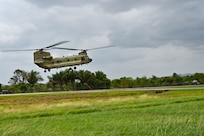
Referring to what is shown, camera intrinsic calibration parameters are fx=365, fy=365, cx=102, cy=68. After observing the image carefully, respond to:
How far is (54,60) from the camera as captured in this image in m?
63.2

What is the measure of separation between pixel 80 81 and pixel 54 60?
29.9 meters

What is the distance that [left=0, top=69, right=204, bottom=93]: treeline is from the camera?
90688 millimetres

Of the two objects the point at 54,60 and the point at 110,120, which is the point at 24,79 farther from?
the point at 110,120

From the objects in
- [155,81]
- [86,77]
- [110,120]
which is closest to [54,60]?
[86,77]

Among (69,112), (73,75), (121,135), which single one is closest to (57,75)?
(73,75)

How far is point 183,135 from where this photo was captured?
7.29m

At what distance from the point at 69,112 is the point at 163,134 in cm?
1682

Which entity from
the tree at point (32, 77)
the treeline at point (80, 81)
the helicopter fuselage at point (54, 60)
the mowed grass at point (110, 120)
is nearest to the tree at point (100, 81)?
the treeline at point (80, 81)

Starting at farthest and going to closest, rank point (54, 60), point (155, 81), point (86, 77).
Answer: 1. point (155, 81)
2. point (86, 77)
3. point (54, 60)

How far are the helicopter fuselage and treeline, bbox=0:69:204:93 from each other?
25031mm

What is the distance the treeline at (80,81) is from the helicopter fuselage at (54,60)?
25.0m

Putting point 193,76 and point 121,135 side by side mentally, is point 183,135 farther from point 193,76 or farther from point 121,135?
point 193,76

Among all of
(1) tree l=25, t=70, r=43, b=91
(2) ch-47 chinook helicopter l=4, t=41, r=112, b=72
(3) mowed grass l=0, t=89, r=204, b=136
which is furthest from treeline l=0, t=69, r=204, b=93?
(3) mowed grass l=0, t=89, r=204, b=136

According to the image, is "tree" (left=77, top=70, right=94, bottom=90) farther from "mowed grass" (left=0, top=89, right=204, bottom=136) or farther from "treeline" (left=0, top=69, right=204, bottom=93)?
"mowed grass" (left=0, top=89, right=204, bottom=136)
